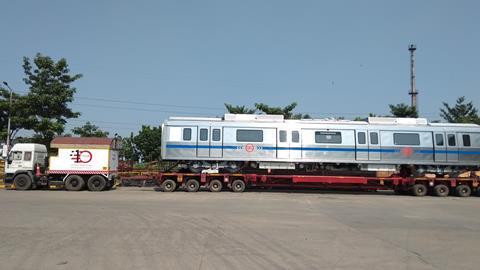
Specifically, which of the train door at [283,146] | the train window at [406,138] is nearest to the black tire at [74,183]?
the train door at [283,146]

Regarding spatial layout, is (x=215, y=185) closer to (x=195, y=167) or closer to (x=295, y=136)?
(x=195, y=167)

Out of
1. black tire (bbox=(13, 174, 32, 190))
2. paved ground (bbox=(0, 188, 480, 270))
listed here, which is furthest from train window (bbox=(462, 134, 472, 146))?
black tire (bbox=(13, 174, 32, 190))

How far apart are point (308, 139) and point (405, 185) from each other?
623cm

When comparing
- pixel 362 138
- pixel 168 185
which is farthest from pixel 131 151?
pixel 362 138

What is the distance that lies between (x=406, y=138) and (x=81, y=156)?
18938mm

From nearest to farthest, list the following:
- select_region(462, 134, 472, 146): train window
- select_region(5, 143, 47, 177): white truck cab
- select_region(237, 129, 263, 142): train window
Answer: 1. select_region(237, 129, 263, 142): train window
2. select_region(462, 134, 472, 146): train window
3. select_region(5, 143, 47, 177): white truck cab

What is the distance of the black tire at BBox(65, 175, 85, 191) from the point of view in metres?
26.7

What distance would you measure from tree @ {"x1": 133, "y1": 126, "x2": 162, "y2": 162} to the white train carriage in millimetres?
23727

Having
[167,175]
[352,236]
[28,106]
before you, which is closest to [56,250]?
[352,236]

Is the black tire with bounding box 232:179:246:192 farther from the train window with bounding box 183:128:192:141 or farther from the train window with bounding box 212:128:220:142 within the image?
the train window with bounding box 183:128:192:141

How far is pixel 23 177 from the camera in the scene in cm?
2714

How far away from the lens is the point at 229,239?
979 cm

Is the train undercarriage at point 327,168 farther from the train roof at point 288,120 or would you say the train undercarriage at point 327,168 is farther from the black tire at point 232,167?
the train roof at point 288,120

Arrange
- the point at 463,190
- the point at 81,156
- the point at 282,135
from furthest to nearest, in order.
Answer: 1. the point at 81,156
2. the point at 463,190
3. the point at 282,135
